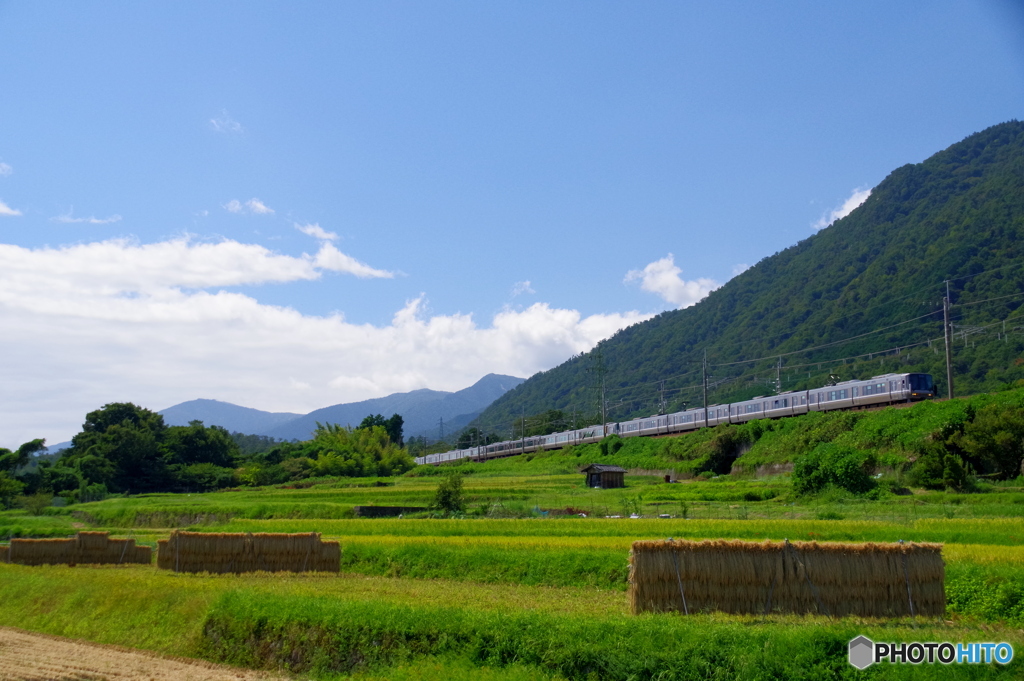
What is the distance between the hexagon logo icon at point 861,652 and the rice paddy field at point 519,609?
0.16 meters

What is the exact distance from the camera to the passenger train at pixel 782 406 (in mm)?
47531

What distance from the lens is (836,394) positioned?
52375 mm

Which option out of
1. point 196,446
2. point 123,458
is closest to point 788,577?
point 123,458

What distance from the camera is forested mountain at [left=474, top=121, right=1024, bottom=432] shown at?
3246 inches

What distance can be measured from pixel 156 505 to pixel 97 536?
2387 centimetres

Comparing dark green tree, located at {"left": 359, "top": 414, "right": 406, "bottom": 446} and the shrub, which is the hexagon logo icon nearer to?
the shrub

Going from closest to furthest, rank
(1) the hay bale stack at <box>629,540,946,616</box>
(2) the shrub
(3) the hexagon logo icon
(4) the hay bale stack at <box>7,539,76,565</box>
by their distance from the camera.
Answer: (3) the hexagon logo icon, (1) the hay bale stack at <box>629,540,946,616</box>, (4) the hay bale stack at <box>7,539,76,565</box>, (2) the shrub

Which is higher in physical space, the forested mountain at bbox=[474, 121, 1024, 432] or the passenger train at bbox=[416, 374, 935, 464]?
the forested mountain at bbox=[474, 121, 1024, 432]

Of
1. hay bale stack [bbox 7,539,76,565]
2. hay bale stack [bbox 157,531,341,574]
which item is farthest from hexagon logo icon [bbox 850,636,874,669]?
hay bale stack [bbox 7,539,76,565]

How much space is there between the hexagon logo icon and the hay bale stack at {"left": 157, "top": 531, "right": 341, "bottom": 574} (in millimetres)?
15530

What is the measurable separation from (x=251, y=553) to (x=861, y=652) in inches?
687

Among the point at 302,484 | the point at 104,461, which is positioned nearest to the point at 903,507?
the point at 302,484

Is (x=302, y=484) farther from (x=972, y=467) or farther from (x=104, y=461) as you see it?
(x=972, y=467)

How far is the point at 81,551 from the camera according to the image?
26875 mm
